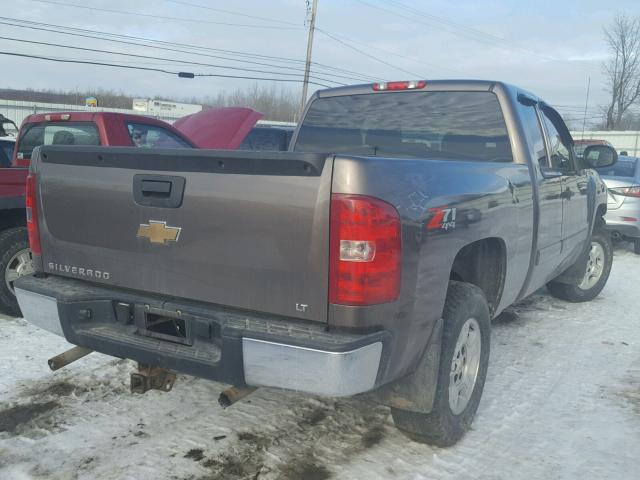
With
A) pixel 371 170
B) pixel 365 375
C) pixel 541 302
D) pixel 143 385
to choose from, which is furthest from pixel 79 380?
pixel 541 302

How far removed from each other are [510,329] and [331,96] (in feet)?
8.62

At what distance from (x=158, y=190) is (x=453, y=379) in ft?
5.95

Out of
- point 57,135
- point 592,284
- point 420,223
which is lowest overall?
point 592,284

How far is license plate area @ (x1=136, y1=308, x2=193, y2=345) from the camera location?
8.90ft

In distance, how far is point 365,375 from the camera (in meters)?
2.43

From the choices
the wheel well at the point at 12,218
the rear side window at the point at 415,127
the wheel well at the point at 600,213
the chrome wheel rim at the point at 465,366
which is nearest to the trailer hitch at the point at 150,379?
the chrome wheel rim at the point at 465,366

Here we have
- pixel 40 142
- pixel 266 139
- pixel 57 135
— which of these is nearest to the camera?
pixel 57 135

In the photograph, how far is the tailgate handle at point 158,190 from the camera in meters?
2.73

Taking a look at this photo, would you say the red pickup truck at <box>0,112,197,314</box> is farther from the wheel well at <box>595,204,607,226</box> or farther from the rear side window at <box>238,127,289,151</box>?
the rear side window at <box>238,127,289,151</box>

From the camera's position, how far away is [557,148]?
4938 millimetres

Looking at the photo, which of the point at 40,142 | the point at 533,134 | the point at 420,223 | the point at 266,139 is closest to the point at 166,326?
the point at 420,223

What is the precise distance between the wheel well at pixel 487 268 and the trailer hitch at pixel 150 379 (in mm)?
1665

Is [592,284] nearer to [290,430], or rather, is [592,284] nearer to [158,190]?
[290,430]

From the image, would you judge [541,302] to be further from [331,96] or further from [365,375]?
[365,375]
